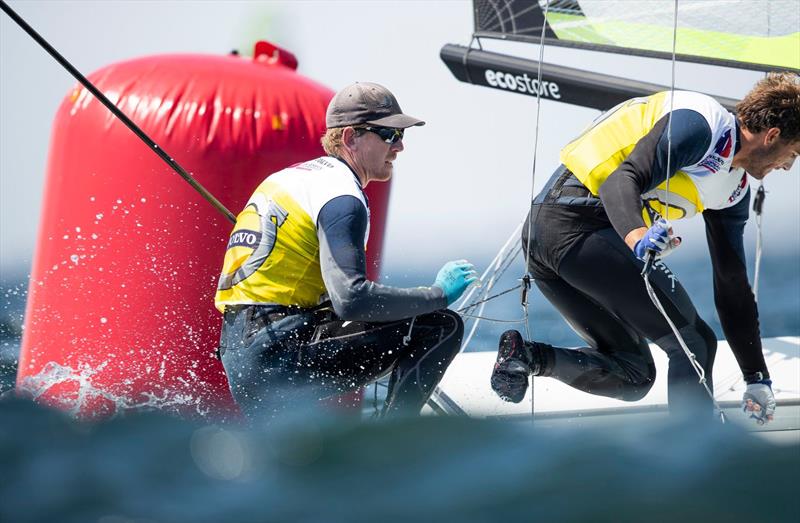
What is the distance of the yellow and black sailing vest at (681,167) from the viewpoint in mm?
2041

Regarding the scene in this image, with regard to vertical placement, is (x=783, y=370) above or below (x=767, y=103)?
below

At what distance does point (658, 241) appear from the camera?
184 cm

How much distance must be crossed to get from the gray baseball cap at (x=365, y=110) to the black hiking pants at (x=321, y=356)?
1.28ft

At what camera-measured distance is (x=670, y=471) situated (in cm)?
78

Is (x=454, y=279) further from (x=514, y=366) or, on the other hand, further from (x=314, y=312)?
(x=514, y=366)

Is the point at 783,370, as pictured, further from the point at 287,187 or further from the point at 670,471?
the point at 670,471

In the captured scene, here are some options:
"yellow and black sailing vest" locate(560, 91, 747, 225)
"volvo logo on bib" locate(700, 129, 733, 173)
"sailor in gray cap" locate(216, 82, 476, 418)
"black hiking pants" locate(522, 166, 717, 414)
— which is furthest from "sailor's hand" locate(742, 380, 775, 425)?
"sailor in gray cap" locate(216, 82, 476, 418)

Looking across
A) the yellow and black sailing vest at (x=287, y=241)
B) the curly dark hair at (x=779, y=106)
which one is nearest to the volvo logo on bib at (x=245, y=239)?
the yellow and black sailing vest at (x=287, y=241)

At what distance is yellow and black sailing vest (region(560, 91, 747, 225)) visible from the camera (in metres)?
2.04

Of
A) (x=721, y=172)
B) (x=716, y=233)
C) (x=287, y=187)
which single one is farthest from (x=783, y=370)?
(x=287, y=187)

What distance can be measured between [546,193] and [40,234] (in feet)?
5.62

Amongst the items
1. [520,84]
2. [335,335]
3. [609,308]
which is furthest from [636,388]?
[520,84]

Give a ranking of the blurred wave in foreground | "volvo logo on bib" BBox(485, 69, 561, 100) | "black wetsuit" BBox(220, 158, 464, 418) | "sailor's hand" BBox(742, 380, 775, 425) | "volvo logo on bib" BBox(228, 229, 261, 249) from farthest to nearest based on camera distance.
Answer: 1. "volvo logo on bib" BBox(485, 69, 561, 100)
2. "sailor's hand" BBox(742, 380, 775, 425)
3. "volvo logo on bib" BBox(228, 229, 261, 249)
4. "black wetsuit" BBox(220, 158, 464, 418)
5. the blurred wave in foreground

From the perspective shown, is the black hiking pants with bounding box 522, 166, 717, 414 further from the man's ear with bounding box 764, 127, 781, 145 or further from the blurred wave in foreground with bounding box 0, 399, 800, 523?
the blurred wave in foreground with bounding box 0, 399, 800, 523
